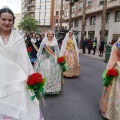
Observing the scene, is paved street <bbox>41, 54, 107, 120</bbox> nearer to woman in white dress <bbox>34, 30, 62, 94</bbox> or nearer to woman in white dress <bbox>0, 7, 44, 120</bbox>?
woman in white dress <bbox>34, 30, 62, 94</bbox>

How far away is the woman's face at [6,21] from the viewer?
241cm

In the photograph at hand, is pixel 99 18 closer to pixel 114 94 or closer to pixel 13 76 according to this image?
pixel 114 94

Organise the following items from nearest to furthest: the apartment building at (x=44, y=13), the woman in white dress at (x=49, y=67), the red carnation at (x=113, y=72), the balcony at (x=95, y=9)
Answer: the red carnation at (x=113, y=72)
the woman in white dress at (x=49, y=67)
the balcony at (x=95, y=9)
the apartment building at (x=44, y=13)

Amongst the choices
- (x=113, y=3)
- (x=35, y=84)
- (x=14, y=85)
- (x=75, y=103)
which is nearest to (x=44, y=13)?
(x=113, y=3)

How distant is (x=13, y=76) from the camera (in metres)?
2.26

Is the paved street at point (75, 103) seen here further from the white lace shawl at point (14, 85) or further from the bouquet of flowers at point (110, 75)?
the white lace shawl at point (14, 85)

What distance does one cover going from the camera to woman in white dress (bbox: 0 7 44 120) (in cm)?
217

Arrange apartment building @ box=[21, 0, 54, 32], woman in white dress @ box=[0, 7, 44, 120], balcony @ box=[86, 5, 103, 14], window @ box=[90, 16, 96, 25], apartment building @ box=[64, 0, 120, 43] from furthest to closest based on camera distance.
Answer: apartment building @ box=[21, 0, 54, 32]
window @ box=[90, 16, 96, 25]
balcony @ box=[86, 5, 103, 14]
apartment building @ box=[64, 0, 120, 43]
woman in white dress @ box=[0, 7, 44, 120]

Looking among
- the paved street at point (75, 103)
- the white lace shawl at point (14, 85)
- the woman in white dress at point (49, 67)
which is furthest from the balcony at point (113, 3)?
the white lace shawl at point (14, 85)

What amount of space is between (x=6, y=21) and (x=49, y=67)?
136 inches

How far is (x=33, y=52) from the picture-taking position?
8844 mm

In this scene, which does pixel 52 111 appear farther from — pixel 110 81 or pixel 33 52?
pixel 33 52

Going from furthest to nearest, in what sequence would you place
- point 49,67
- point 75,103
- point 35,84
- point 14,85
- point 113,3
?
1. point 113,3
2. point 49,67
3. point 75,103
4. point 35,84
5. point 14,85

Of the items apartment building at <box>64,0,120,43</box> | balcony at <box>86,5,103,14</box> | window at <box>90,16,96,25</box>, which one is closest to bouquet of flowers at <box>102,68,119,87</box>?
apartment building at <box>64,0,120,43</box>
